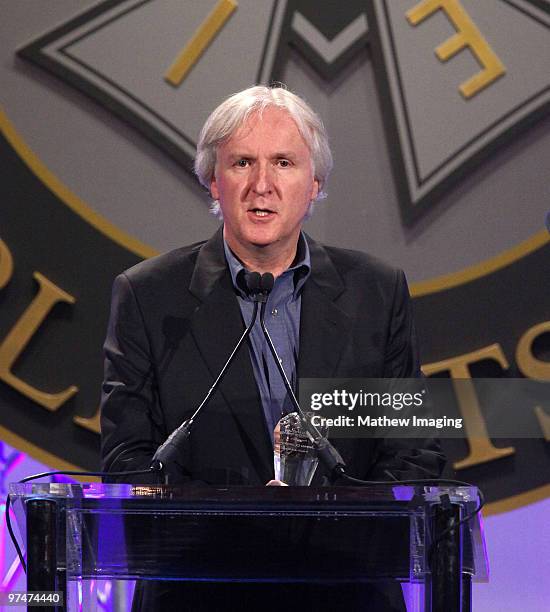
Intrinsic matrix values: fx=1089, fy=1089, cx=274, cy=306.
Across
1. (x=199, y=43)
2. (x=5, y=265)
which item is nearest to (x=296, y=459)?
(x=5, y=265)

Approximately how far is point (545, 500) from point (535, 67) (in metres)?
1.22

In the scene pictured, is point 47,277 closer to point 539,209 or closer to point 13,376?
point 13,376

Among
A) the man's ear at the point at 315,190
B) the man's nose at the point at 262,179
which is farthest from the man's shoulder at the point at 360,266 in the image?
the man's nose at the point at 262,179

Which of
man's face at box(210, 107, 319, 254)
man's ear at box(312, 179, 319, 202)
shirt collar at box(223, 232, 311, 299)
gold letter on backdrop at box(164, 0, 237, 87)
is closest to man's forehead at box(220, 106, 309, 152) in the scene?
man's face at box(210, 107, 319, 254)

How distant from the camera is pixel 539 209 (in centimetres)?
310

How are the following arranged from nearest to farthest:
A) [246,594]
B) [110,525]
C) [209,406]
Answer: [110,525] → [246,594] → [209,406]

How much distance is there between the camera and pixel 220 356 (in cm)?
227

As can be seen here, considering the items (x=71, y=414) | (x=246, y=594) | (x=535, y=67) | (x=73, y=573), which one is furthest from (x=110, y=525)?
(x=535, y=67)

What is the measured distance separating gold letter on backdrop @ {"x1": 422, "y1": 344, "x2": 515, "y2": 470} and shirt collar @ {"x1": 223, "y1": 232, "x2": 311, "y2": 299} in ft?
2.51

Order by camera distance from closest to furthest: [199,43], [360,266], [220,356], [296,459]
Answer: [296,459] < [220,356] < [360,266] < [199,43]

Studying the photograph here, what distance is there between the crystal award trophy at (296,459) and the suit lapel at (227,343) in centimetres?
14

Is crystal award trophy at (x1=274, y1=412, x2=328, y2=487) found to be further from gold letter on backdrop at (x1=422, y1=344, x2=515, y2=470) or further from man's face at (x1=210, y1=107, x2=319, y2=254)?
gold letter on backdrop at (x1=422, y1=344, x2=515, y2=470)

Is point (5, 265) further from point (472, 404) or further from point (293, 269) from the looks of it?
point (472, 404)

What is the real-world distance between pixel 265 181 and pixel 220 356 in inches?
15.2
